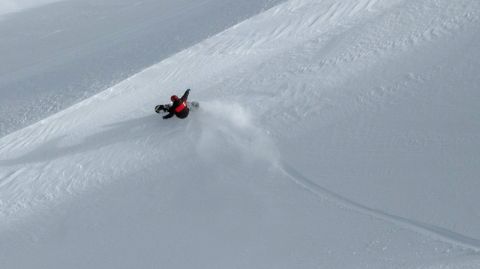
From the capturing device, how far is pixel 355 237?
8.67m

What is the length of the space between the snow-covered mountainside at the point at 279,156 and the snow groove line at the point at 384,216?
0.02m

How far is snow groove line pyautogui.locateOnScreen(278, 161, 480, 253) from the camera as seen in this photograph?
8320mm

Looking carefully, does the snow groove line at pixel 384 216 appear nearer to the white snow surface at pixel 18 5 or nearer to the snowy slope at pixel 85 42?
the snowy slope at pixel 85 42

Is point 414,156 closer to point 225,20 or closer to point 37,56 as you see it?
point 225,20

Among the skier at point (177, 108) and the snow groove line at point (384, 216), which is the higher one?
the skier at point (177, 108)

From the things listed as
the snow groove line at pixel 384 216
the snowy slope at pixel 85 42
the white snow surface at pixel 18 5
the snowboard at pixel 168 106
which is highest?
the white snow surface at pixel 18 5

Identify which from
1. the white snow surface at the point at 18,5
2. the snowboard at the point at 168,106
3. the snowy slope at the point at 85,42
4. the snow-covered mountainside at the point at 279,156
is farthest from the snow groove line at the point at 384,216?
the white snow surface at the point at 18,5

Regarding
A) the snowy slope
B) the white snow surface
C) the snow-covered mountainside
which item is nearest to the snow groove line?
the snow-covered mountainside

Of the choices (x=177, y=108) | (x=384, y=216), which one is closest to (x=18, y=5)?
(x=177, y=108)

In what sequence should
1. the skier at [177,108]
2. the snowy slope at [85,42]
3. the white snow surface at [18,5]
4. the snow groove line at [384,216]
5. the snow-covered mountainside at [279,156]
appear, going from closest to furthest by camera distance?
the snow groove line at [384,216]
the snow-covered mountainside at [279,156]
the skier at [177,108]
the snowy slope at [85,42]
the white snow surface at [18,5]

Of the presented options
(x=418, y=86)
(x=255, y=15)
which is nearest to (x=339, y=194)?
(x=418, y=86)

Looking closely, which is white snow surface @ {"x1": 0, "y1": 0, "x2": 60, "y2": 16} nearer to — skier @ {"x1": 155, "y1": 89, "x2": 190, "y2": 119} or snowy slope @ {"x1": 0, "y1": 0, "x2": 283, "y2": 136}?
→ snowy slope @ {"x1": 0, "y1": 0, "x2": 283, "y2": 136}

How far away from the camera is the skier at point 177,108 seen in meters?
9.63

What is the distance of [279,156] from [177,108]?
1.87 metres
